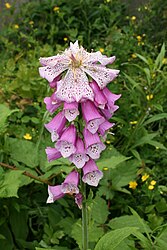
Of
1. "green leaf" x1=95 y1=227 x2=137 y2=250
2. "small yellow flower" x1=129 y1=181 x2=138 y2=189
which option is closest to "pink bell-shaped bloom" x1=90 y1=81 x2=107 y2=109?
"green leaf" x1=95 y1=227 x2=137 y2=250

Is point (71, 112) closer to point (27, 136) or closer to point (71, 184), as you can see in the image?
point (71, 184)

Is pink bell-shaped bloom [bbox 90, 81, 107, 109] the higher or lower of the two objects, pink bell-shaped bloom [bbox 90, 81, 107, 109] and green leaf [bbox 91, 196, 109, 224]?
the higher

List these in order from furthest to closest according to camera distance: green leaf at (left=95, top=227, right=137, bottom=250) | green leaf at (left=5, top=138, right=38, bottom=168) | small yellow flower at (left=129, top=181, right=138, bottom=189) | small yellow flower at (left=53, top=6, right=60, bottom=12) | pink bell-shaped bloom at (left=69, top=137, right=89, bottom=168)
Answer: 1. small yellow flower at (left=53, top=6, right=60, bottom=12)
2. small yellow flower at (left=129, top=181, right=138, bottom=189)
3. green leaf at (left=5, top=138, right=38, bottom=168)
4. green leaf at (left=95, top=227, right=137, bottom=250)
5. pink bell-shaped bloom at (left=69, top=137, right=89, bottom=168)

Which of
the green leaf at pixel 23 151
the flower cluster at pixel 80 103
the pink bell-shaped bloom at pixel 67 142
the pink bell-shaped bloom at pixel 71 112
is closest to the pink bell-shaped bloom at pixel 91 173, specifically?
the flower cluster at pixel 80 103

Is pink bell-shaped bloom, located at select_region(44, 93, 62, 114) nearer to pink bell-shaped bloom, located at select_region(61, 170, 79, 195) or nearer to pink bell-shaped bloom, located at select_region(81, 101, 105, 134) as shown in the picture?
pink bell-shaped bloom, located at select_region(81, 101, 105, 134)

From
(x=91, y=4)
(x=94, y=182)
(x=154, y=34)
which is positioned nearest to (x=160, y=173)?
(x=94, y=182)

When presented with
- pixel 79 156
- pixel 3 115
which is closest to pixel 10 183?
pixel 3 115

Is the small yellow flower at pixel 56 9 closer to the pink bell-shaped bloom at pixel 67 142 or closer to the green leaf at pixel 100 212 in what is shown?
the green leaf at pixel 100 212
